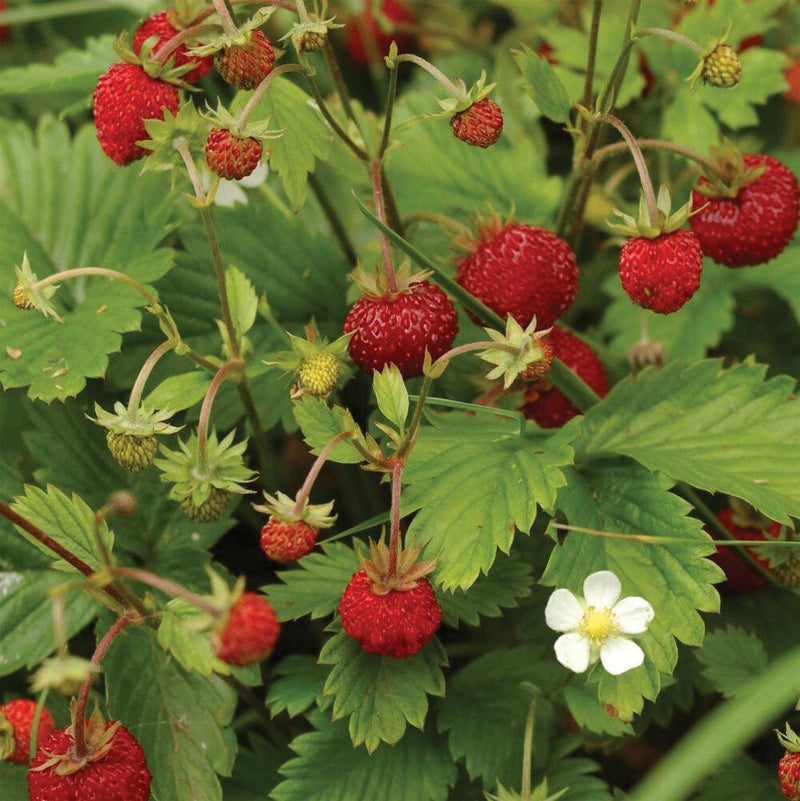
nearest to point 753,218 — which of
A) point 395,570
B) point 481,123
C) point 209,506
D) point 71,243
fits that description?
point 481,123

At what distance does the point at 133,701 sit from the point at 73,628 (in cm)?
13

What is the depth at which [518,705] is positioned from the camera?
1.18m

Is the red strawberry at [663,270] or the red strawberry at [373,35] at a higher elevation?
the red strawberry at [663,270]

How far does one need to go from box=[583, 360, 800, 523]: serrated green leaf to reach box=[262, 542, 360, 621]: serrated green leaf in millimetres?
328

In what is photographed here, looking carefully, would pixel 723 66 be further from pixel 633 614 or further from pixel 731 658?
pixel 731 658

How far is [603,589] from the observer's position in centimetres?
105

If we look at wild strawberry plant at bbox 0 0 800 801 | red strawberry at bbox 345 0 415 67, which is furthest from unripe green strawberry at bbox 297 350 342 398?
red strawberry at bbox 345 0 415 67

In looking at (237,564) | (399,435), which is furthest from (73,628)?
(399,435)

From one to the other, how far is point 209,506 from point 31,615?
0.37 meters

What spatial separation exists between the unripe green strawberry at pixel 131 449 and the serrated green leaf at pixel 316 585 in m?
0.20

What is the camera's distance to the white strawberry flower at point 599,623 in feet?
3.36

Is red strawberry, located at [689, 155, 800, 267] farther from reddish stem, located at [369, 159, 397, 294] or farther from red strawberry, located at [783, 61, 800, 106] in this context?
red strawberry, located at [783, 61, 800, 106]

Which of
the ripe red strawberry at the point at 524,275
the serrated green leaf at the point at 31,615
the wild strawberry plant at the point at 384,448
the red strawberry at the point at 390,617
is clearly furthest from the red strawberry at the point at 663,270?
the serrated green leaf at the point at 31,615

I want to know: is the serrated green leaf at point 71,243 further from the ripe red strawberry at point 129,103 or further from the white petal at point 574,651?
the white petal at point 574,651
